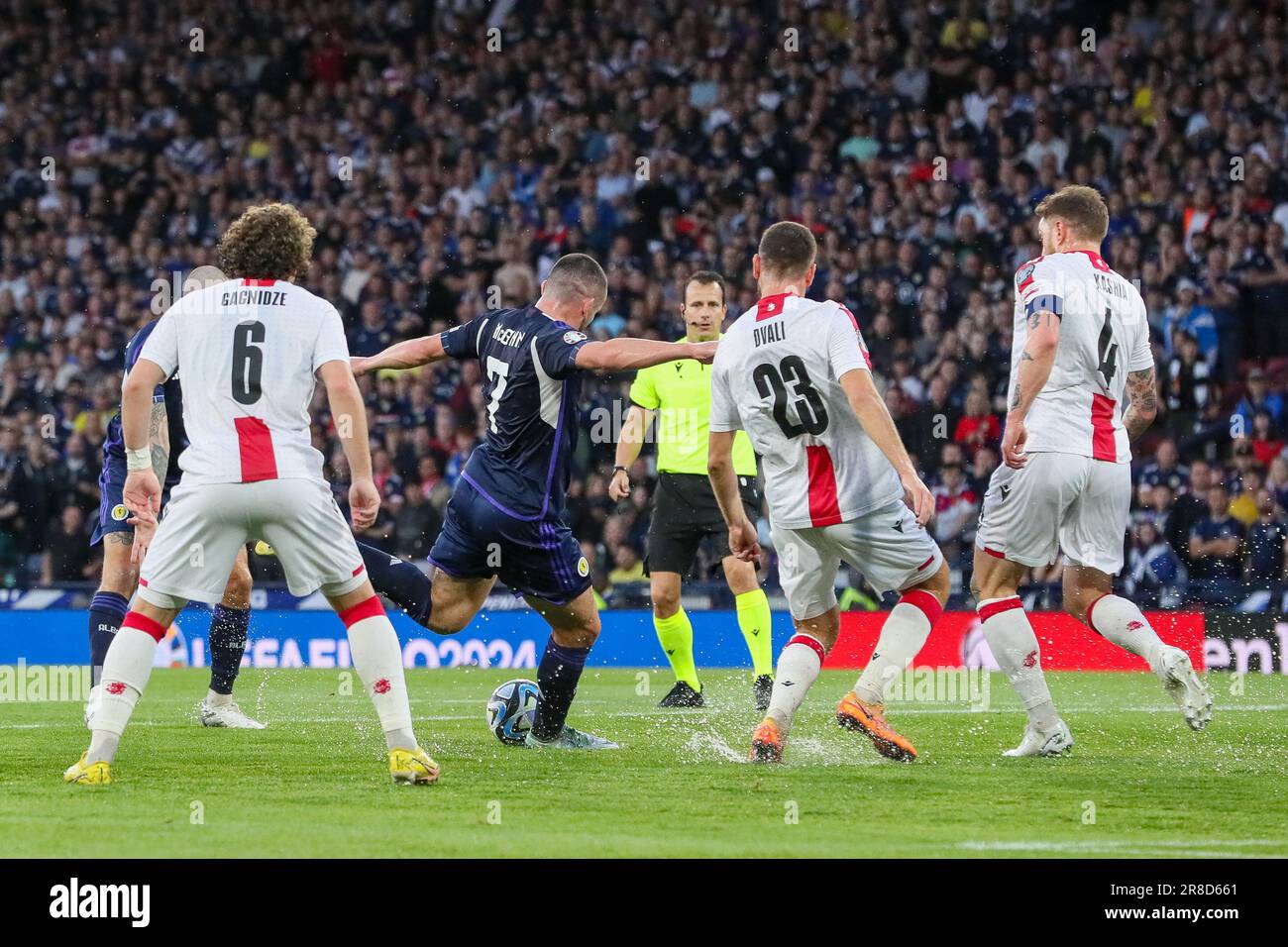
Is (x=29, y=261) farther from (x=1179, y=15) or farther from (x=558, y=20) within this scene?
(x=1179, y=15)

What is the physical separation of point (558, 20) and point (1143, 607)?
1228 centimetres

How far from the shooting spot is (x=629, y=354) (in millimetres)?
7430

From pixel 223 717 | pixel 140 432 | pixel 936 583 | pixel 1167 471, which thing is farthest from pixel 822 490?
pixel 1167 471

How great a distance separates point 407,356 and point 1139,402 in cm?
363

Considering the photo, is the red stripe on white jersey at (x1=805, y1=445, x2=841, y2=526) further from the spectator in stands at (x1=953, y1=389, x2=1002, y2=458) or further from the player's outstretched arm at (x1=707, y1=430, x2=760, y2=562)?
the spectator in stands at (x1=953, y1=389, x2=1002, y2=458)

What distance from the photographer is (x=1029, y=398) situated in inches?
319

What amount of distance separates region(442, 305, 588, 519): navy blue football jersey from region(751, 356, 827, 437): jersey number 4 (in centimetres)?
94

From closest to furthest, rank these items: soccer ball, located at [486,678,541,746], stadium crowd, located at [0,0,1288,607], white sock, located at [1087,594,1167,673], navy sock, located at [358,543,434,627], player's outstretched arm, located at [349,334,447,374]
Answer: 1. white sock, located at [1087,594,1167,673]
2. player's outstretched arm, located at [349,334,447,374]
3. navy sock, located at [358,543,434,627]
4. soccer ball, located at [486,678,541,746]
5. stadium crowd, located at [0,0,1288,607]

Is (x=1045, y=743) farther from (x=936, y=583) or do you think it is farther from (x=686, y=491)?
(x=686, y=491)

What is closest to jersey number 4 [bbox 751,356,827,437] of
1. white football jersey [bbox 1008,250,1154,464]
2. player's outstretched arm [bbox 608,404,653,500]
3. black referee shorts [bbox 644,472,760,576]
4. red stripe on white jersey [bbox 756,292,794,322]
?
red stripe on white jersey [bbox 756,292,794,322]

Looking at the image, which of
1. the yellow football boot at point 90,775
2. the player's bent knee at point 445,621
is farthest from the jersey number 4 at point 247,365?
the player's bent knee at point 445,621

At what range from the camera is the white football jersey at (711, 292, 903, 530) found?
774cm
